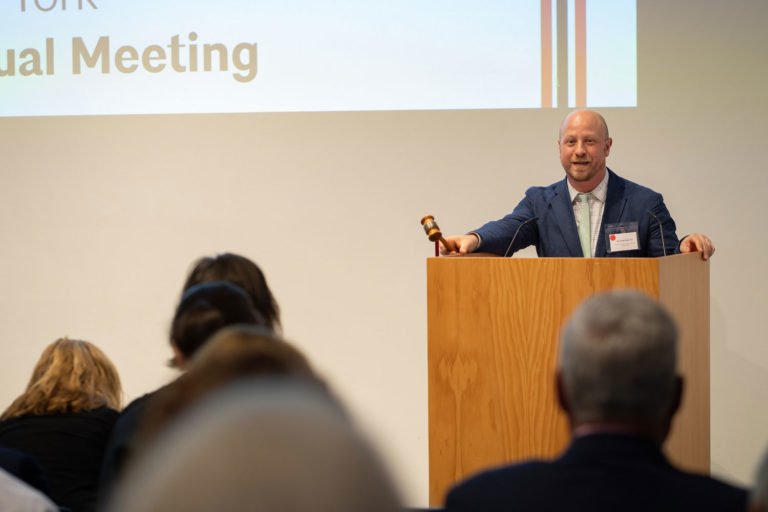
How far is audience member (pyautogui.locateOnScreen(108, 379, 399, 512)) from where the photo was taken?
47 centimetres

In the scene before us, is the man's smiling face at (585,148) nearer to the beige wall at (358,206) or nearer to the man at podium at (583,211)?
the man at podium at (583,211)

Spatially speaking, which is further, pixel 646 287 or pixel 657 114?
pixel 657 114

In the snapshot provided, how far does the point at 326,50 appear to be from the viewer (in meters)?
4.73

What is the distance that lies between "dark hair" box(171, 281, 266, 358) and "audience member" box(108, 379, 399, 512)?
1.06 meters

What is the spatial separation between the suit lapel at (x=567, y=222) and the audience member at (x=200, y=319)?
79.1 inches

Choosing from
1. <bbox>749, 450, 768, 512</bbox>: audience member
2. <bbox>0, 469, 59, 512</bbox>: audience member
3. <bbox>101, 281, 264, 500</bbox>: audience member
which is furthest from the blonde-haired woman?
<bbox>749, 450, 768, 512</bbox>: audience member

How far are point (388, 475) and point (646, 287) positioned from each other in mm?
2084

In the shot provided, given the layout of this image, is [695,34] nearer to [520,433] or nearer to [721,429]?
[721,429]

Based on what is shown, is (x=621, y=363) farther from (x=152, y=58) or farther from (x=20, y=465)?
(x=152, y=58)

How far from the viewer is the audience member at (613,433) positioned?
1.09 metres

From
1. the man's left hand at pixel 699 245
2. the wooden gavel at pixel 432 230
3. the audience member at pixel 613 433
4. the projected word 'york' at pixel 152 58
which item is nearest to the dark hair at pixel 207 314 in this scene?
the audience member at pixel 613 433

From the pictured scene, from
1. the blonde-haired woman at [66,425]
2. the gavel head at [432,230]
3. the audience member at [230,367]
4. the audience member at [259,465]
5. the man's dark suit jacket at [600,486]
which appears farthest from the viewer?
the gavel head at [432,230]

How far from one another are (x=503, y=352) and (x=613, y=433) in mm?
1419

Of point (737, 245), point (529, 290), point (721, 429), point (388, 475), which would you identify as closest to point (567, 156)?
point (529, 290)
